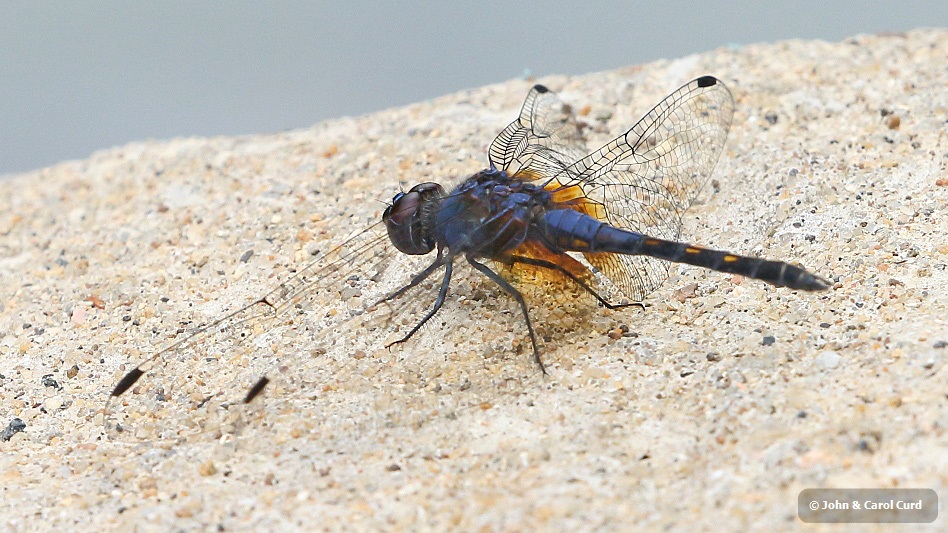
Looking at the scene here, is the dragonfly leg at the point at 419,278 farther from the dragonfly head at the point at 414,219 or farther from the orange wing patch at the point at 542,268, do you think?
the orange wing patch at the point at 542,268

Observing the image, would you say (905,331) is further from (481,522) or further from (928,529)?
(481,522)

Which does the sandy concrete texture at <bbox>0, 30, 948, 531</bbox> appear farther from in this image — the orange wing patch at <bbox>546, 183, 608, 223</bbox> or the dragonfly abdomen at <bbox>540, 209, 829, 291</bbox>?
the orange wing patch at <bbox>546, 183, 608, 223</bbox>

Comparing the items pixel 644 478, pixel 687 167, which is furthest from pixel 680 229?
pixel 644 478

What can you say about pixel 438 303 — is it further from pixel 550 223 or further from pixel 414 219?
pixel 550 223

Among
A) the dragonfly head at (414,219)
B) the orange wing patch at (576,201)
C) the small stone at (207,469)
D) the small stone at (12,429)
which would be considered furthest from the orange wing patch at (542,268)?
the small stone at (12,429)

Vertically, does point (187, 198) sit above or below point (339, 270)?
above

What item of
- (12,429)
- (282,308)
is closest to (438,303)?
(282,308)
